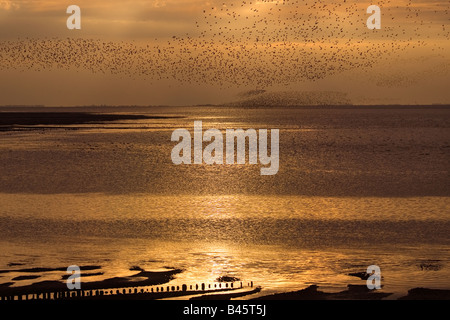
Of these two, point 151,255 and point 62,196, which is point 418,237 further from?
point 62,196

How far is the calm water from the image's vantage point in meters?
16.0

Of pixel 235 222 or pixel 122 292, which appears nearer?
pixel 122 292

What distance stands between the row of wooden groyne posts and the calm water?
80 centimetres

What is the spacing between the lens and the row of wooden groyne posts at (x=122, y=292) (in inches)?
503

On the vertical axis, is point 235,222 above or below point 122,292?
above

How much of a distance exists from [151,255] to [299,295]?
513 centimetres

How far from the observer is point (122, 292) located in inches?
519

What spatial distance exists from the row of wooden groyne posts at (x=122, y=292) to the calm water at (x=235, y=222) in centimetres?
80

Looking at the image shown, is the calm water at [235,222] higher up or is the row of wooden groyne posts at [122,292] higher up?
the calm water at [235,222]

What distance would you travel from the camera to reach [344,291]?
44.5 ft

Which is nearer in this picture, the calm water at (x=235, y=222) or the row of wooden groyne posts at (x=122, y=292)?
the row of wooden groyne posts at (x=122, y=292)

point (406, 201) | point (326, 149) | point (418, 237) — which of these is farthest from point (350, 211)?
point (326, 149)

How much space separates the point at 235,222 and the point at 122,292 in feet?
32.8

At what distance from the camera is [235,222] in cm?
2292
